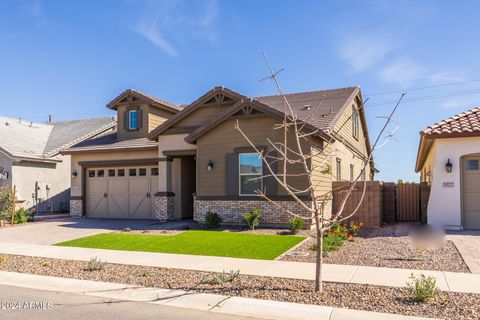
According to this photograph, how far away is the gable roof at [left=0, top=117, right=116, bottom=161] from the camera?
81.1ft

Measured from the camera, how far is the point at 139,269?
9.67 m

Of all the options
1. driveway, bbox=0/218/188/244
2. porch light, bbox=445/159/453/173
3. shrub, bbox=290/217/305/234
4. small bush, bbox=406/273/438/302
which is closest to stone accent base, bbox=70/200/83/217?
driveway, bbox=0/218/188/244

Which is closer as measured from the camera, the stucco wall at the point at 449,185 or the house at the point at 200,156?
the stucco wall at the point at 449,185

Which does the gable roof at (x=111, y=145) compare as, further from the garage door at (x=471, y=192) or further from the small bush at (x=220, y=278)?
the garage door at (x=471, y=192)

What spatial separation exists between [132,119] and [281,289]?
645 inches

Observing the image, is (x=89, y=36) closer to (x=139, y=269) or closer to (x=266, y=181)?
(x=266, y=181)

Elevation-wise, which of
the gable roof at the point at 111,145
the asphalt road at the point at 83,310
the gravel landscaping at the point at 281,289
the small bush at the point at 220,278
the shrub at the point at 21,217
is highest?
the gable roof at the point at 111,145

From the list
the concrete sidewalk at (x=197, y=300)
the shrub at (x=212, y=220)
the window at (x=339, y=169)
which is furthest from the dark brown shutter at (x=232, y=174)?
the concrete sidewalk at (x=197, y=300)

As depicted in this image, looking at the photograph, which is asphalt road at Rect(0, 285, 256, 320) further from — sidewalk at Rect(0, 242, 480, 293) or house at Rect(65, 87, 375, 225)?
house at Rect(65, 87, 375, 225)

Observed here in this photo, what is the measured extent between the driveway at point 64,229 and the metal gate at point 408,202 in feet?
30.6

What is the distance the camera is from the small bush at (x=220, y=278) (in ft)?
27.1

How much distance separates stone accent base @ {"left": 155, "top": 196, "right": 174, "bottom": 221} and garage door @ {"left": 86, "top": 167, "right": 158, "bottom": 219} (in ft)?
3.40

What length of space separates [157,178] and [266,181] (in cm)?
650

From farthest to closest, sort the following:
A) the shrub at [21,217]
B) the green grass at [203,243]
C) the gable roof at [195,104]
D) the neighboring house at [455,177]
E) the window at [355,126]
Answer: the window at [355,126], the shrub at [21,217], the gable roof at [195,104], the neighboring house at [455,177], the green grass at [203,243]
